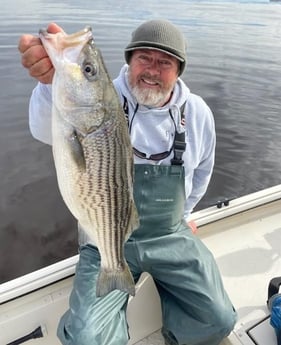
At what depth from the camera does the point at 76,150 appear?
1.83 meters

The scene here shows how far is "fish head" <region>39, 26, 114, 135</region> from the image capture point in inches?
68.0

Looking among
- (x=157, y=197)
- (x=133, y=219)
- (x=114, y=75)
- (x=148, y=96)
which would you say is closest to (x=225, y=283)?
(x=157, y=197)

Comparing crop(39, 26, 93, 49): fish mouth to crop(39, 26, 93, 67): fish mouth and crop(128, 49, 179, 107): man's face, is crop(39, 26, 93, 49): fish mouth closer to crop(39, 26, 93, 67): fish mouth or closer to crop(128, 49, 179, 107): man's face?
crop(39, 26, 93, 67): fish mouth

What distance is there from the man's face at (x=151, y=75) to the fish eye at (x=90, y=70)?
95 cm

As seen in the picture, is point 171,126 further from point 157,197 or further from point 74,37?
point 74,37

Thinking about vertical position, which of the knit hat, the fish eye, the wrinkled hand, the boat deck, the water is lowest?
the water

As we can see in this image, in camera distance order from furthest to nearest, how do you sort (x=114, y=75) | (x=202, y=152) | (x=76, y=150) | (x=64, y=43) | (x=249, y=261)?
(x=114, y=75) < (x=249, y=261) < (x=202, y=152) < (x=76, y=150) < (x=64, y=43)

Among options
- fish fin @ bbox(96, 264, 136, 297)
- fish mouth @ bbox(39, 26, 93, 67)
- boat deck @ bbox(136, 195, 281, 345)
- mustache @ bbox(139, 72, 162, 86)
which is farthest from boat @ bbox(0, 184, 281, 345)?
fish mouth @ bbox(39, 26, 93, 67)

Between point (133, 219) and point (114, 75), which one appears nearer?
point (133, 219)

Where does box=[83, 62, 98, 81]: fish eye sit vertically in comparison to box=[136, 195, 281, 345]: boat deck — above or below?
above

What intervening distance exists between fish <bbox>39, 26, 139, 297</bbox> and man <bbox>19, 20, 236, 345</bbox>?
628 millimetres

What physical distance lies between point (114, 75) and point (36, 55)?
8.97 meters

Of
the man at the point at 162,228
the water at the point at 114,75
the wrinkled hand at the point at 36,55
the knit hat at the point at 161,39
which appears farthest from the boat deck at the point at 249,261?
the water at the point at 114,75

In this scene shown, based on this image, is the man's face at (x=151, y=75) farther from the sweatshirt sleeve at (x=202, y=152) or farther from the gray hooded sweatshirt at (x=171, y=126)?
the sweatshirt sleeve at (x=202, y=152)
